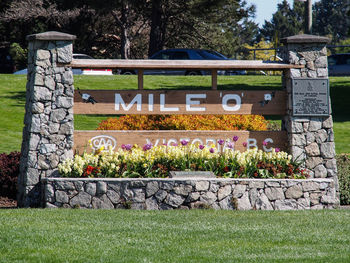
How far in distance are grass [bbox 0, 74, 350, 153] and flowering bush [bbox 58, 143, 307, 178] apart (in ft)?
17.0

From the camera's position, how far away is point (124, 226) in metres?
7.80

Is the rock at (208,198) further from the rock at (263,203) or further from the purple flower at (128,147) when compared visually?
the purple flower at (128,147)

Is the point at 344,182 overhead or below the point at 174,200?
overhead

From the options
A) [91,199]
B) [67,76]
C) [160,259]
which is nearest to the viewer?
[160,259]

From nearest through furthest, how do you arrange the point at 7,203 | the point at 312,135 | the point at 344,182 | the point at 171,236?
1. the point at 171,236
2. the point at 312,135
3. the point at 7,203
4. the point at 344,182

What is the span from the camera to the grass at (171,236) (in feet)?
20.5

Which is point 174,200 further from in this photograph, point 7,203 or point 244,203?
point 7,203

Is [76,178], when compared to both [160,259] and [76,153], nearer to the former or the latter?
[76,153]

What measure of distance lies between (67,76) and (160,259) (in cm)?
507

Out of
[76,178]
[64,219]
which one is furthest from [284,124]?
[64,219]

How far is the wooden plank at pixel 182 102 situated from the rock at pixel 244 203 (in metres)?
1.68

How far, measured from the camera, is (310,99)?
1059 centimetres

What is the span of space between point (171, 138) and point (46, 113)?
217 cm

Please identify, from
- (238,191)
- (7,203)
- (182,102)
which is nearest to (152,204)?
(238,191)
